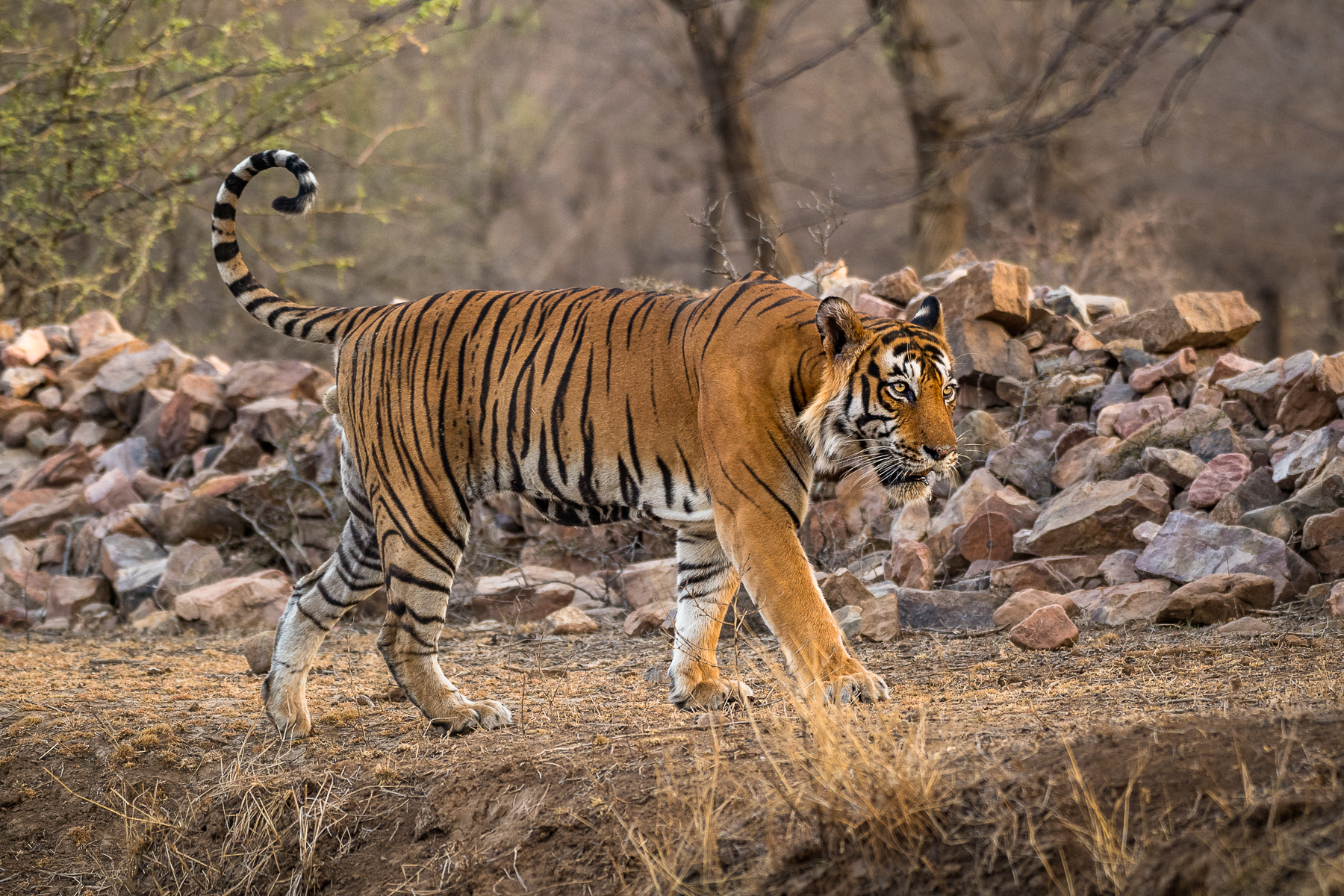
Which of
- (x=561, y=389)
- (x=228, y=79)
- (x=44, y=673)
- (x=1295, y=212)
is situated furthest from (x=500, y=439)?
(x=1295, y=212)

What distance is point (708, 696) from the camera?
4449 millimetres

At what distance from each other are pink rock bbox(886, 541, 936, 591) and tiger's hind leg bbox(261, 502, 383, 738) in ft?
8.80

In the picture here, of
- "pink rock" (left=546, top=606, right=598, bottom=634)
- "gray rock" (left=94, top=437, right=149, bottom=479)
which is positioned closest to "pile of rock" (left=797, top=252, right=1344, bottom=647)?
"pink rock" (left=546, top=606, right=598, bottom=634)

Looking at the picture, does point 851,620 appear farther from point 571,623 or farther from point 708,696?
point 571,623

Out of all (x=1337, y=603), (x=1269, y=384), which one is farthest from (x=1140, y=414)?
(x=1337, y=603)

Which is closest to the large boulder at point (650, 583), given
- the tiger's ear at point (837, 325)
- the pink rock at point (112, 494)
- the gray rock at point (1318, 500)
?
the tiger's ear at point (837, 325)

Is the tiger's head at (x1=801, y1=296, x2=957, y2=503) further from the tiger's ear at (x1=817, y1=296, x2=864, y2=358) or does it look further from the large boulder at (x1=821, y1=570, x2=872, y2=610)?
the large boulder at (x1=821, y1=570, x2=872, y2=610)

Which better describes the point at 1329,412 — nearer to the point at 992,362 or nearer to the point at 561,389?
the point at 992,362

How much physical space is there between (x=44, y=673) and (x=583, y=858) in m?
3.69

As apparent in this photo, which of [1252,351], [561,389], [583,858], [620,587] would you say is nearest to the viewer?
[583,858]

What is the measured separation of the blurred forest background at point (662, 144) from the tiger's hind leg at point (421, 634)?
325 cm

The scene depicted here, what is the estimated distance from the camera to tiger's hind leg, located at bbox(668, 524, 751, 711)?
14.8ft

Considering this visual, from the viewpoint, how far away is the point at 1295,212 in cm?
2033

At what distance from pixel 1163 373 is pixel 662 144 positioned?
2093cm
